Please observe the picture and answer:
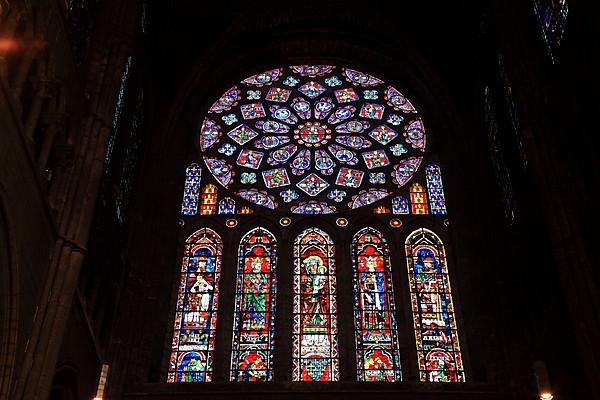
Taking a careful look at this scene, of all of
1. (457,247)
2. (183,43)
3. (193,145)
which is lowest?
(457,247)

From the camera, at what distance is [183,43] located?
1950 cm

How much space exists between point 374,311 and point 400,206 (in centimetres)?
287

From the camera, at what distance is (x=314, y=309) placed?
623 inches

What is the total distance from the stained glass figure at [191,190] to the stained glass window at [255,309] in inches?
60.3

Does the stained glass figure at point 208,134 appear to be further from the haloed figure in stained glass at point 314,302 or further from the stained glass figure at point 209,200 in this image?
the haloed figure in stained glass at point 314,302

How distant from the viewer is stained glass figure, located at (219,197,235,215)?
57.9 feet

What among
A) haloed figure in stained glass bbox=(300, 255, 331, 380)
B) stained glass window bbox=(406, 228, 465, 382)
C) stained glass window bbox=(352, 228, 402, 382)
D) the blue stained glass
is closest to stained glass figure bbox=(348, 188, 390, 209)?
stained glass window bbox=(352, 228, 402, 382)

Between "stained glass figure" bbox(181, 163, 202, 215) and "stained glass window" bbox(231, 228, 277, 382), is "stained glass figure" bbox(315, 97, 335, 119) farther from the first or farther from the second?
"stained glass window" bbox(231, 228, 277, 382)

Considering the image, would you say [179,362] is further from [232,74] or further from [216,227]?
[232,74]
